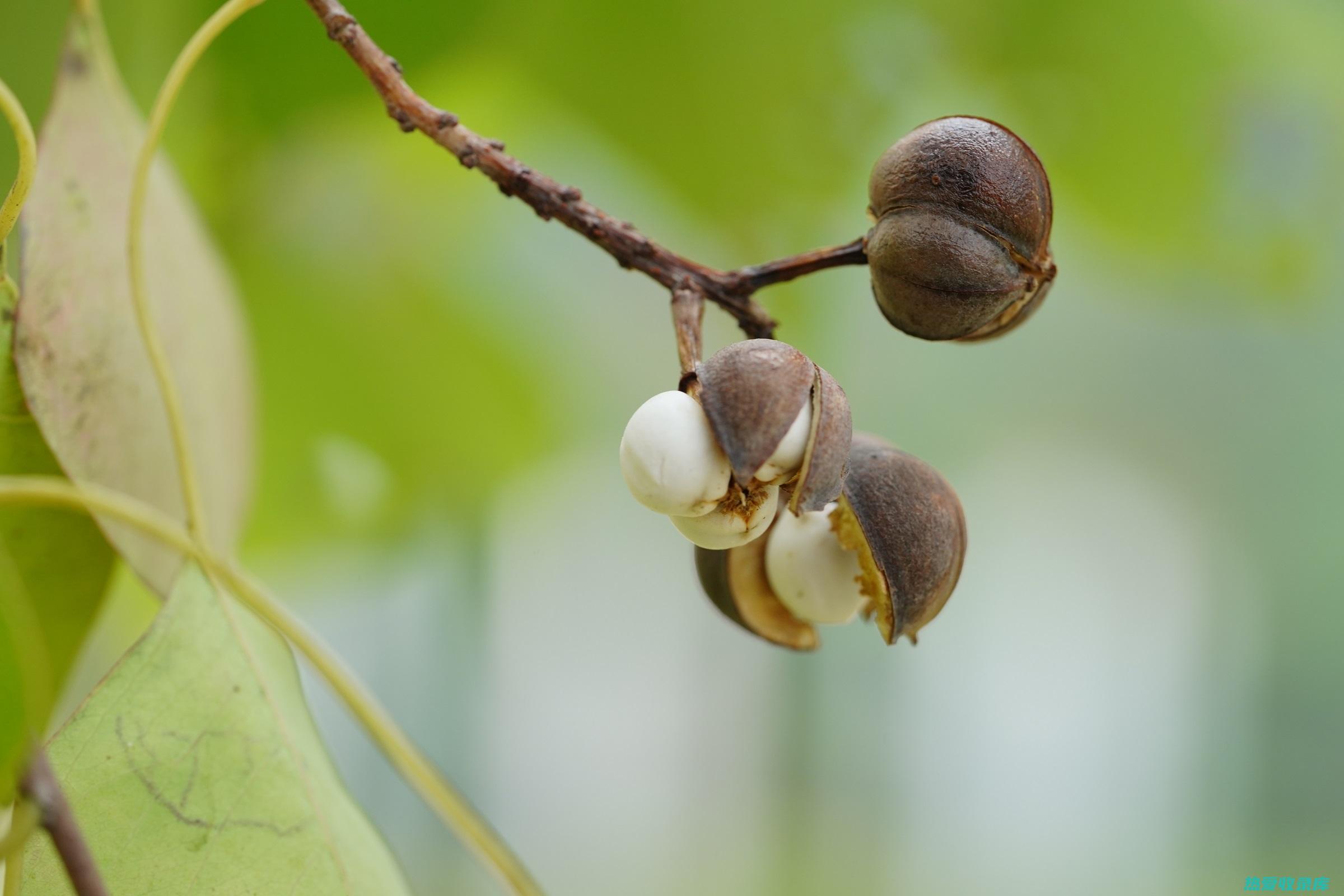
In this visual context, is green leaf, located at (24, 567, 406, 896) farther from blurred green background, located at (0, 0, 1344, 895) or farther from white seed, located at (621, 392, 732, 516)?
blurred green background, located at (0, 0, 1344, 895)

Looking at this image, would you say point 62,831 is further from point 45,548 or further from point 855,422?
Answer: point 855,422

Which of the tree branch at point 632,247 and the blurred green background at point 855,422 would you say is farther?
the blurred green background at point 855,422

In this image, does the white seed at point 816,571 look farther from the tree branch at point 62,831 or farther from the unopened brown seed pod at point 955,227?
the tree branch at point 62,831

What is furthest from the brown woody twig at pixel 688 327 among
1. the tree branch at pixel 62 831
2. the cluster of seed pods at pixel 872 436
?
the tree branch at pixel 62 831

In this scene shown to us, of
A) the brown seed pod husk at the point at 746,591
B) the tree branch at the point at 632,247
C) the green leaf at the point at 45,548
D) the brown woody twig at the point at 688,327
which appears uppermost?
the tree branch at the point at 632,247

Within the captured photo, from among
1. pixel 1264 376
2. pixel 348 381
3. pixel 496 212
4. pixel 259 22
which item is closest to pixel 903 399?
pixel 1264 376
